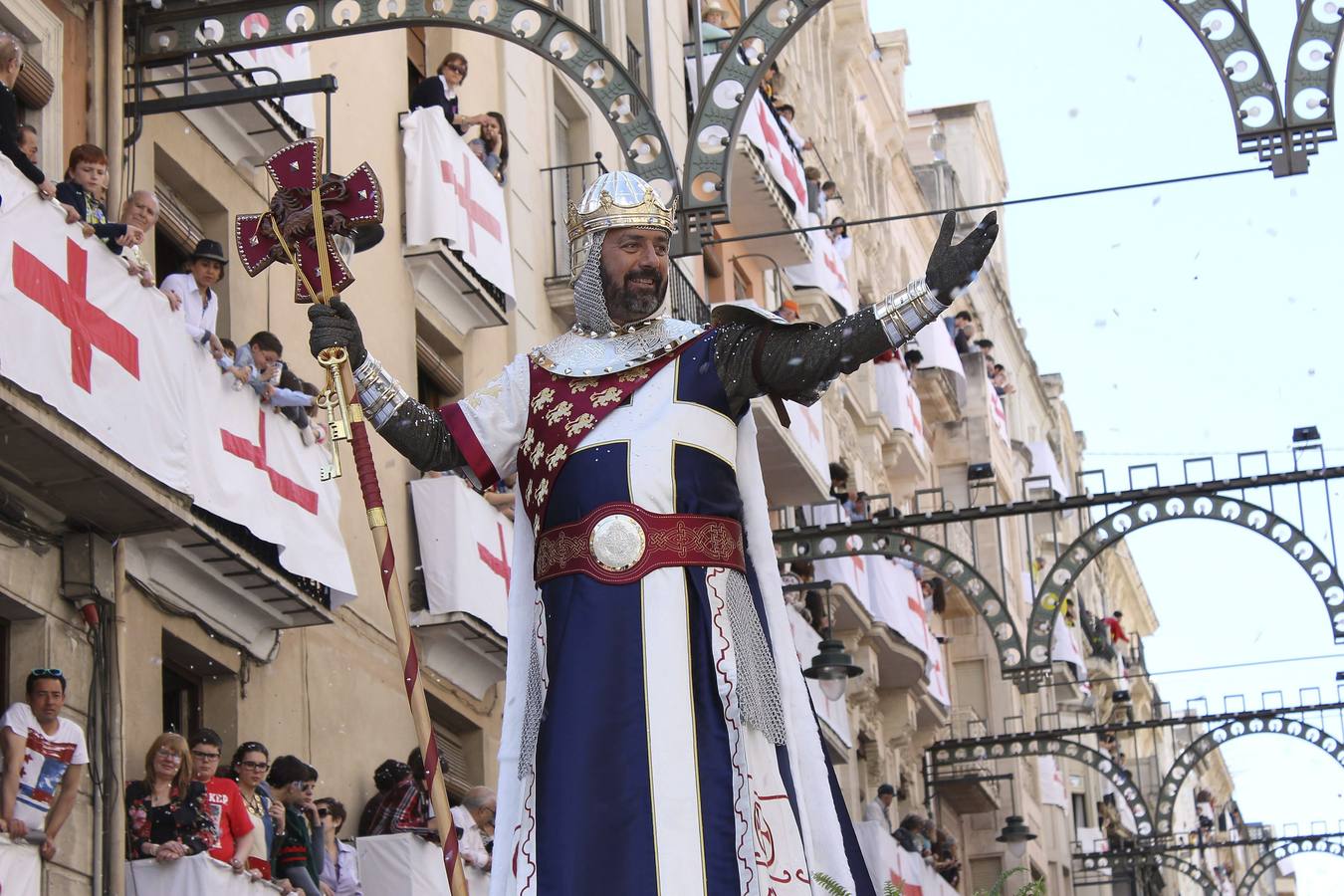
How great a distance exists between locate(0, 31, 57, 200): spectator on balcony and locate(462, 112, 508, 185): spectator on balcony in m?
7.50

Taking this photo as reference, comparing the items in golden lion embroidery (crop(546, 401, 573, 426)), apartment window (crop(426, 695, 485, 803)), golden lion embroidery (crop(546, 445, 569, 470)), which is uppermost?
apartment window (crop(426, 695, 485, 803))

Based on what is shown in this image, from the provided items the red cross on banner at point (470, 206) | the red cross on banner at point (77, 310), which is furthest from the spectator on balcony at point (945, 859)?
the red cross on banner at point (77, 310)

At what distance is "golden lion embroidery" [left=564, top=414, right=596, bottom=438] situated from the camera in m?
8.56

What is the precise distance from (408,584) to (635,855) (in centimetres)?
1004

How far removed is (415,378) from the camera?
19031mm

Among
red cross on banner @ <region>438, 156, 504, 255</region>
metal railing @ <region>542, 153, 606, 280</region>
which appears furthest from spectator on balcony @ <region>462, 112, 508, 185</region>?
metal railing @ <region>542, 153, 606, 280</region>

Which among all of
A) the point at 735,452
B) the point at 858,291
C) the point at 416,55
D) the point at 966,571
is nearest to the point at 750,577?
the point at 735,452

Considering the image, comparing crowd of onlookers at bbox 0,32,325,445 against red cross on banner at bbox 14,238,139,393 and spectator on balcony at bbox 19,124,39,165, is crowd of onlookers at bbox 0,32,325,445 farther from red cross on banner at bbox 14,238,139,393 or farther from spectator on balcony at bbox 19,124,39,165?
red cross on banner at bbox 14,238,139,393

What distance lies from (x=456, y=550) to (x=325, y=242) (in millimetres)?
8961

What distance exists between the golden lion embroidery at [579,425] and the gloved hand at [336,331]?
0.69 m

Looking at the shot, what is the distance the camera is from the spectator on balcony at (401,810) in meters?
16.1

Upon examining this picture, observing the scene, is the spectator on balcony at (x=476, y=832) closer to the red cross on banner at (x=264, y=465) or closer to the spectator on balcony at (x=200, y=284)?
the red cross on banner at (x=264, y=465)

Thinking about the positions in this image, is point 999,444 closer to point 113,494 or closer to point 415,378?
point 415,378

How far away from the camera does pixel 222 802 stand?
13070 mm
